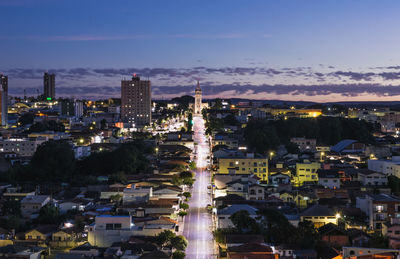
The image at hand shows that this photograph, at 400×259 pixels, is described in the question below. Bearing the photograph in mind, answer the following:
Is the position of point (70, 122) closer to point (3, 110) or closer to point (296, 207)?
point (3, 110)

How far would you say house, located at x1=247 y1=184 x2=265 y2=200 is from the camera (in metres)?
12.9

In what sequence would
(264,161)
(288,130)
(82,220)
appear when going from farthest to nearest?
1. (288,130)
2. (264,161)
3. (82,220)

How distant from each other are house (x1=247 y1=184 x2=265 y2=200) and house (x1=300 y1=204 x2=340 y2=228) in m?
2.07

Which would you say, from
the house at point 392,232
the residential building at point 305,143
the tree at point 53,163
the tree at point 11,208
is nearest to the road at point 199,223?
the house at point 392,232

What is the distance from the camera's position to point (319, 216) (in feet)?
35.4

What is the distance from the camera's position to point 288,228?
960 cm

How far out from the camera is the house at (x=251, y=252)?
830 centimetres

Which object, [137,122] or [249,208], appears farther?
[137,122]

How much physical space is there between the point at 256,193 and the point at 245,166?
3974 millimetres

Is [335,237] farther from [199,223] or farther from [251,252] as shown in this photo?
[199,223]

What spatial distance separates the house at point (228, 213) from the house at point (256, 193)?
1.97 m

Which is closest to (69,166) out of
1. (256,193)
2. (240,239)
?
(256,193)

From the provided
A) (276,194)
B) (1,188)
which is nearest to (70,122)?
(1,188)

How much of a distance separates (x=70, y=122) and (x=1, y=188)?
19686 mm
